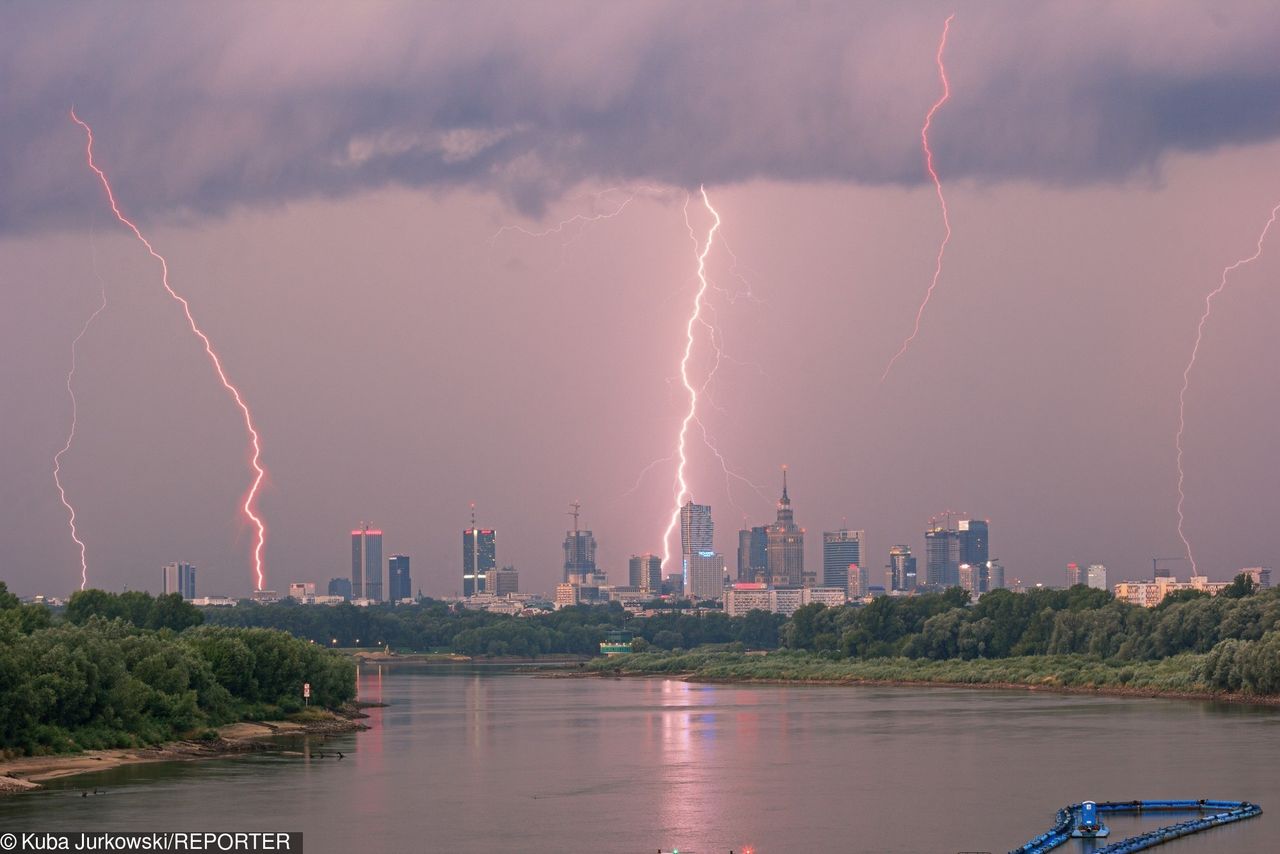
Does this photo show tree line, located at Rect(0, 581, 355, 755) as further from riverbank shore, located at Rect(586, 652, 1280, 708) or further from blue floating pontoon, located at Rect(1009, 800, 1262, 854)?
riverbank shore, located at Rect(586, 652, 1280, 708)

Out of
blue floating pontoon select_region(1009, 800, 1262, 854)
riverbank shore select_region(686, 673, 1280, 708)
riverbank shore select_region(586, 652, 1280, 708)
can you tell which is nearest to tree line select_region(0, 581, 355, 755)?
blue floating pontoon select_region(1009, 800, 1262, 854)

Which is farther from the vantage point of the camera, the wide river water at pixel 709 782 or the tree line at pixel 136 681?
the tree line at pixel 136 681

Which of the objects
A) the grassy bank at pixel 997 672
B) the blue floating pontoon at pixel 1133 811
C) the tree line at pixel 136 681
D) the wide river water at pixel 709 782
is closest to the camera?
the blue floating pontoon at pixel 1133 811

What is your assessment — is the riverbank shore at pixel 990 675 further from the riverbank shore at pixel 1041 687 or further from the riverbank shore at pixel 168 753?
the riverbank shore at pixel 168 753

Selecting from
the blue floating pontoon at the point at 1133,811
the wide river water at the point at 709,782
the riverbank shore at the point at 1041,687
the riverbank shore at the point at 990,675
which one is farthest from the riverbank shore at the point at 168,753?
the riverbank shore at the point at 990,675

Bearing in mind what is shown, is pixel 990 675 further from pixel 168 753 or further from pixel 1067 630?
pixel 168 753
